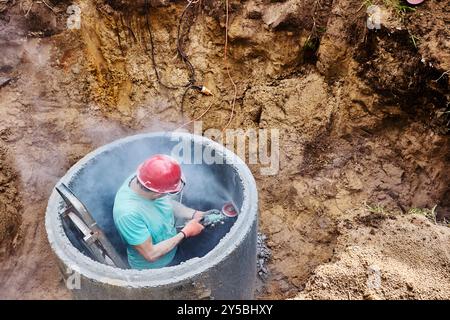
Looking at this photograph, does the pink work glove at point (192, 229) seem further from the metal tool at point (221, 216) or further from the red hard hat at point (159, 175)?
the red hard hat at point (159, 175)

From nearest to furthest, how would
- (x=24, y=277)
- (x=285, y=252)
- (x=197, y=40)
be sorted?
(x=24, y=277), (x=285, y=252), (x=197, y=40)

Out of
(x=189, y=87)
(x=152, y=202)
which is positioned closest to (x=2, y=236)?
(x=152, y=202)

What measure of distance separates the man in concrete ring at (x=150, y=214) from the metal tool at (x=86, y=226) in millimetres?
148

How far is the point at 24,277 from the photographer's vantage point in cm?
390

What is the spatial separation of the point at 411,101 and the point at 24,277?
396cm

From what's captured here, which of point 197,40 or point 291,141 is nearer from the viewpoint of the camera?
point 291,141

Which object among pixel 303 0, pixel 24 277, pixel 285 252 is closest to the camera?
pixel 24 277

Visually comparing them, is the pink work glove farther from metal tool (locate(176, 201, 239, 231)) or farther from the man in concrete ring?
metal tool (locate(176, 201, 239, 231))

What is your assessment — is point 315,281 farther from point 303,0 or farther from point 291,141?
point 303,0

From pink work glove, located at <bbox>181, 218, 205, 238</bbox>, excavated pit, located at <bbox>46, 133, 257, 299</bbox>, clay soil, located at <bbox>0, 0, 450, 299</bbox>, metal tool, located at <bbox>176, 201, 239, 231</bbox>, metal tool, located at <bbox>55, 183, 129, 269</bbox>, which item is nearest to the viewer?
excavated pit, located at <bbox>46, 133, 257, 299</bbox>

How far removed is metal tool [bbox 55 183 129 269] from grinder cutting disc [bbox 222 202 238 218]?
954mm

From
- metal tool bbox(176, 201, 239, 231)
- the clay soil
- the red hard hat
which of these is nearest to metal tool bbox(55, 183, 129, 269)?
the red hard hat

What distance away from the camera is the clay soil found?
154 inches

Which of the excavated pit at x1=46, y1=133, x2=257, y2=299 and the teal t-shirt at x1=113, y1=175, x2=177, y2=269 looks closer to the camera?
the excavated pit at x1=46, y1=133, x2=257, y2=299
